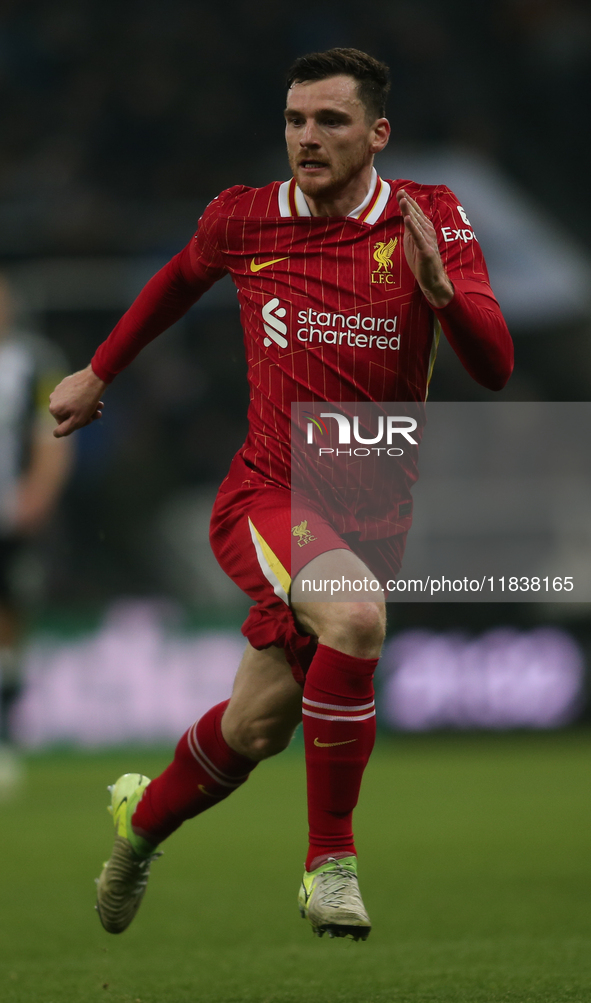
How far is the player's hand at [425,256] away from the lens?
2.74 meters

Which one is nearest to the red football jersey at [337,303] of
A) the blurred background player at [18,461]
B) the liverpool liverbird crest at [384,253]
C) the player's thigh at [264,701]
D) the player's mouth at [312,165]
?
the liverpool liverbird crest at [384,253]

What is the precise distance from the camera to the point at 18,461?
7.27 metres

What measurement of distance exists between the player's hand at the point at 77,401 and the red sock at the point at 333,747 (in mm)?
937

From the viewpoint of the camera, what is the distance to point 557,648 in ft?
28.2

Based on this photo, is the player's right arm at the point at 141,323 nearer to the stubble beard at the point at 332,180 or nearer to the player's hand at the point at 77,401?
the player's hand at the point at 77,401

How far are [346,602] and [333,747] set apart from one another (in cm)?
32

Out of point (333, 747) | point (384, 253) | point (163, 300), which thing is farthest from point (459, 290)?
point (333, 747)

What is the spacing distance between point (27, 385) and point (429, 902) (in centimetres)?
392

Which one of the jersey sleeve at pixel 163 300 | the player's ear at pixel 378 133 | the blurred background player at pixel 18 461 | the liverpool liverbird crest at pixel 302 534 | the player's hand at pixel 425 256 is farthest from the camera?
the blurred background player at pixel 18 461

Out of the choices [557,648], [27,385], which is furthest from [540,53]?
[27,385]

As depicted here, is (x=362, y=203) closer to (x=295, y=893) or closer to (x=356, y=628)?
(x=356, y=628)

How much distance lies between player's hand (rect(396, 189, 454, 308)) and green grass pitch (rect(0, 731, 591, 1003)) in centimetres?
150

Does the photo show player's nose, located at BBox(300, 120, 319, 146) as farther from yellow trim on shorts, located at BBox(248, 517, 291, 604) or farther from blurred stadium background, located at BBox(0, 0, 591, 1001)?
blurred stadium background, located at BBox(0, 0, 591, 1001)

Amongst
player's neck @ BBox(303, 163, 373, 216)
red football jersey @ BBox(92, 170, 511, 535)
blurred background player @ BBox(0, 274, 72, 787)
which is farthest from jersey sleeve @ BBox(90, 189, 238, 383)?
blurred background player @ BBox(0, 274, 72, 787)
